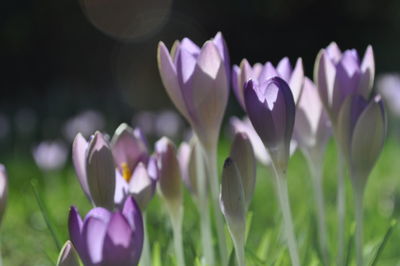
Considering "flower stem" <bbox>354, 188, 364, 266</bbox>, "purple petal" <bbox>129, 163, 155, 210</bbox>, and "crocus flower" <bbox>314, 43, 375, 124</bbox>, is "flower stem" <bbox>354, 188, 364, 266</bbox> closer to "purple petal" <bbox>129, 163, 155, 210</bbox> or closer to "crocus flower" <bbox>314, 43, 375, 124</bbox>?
"crocus flower" <bbox>314, 43, 375, 124</bbox>

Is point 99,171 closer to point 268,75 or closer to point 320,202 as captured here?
point 268,75

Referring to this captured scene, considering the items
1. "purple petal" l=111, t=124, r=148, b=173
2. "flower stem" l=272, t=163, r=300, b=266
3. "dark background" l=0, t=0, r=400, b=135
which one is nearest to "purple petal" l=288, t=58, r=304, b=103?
"flower stem" l=272, t=163, r=300, b=266

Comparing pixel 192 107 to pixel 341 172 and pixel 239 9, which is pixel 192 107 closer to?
pixel 341 172

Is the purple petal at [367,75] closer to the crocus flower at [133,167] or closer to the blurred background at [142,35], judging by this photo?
the crocus flower at [133,167]

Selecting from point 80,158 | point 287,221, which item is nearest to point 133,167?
point 80,158

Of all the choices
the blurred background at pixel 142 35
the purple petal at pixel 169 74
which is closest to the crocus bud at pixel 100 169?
the purple petal at pixel 169 74

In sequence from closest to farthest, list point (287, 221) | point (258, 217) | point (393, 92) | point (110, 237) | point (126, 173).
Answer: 1. point (110, 237)
2. point (287, 221)
3. point (126, 173)
4. point (258, 217)
5. point (393, 92)
